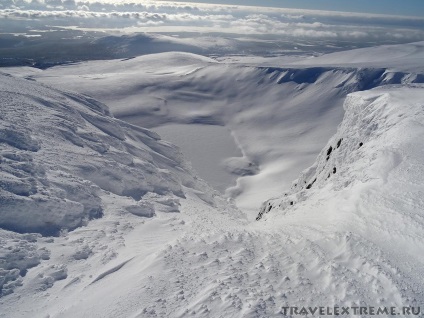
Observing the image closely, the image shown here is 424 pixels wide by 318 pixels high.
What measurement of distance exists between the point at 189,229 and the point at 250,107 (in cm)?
4208

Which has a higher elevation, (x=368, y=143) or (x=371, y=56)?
(x=371, y=56)

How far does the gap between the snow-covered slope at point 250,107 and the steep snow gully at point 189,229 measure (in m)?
8.46

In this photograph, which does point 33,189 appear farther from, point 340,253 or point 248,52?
point 248,52

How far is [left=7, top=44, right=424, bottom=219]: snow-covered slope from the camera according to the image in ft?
114

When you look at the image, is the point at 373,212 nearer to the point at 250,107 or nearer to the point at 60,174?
the point at 60,174

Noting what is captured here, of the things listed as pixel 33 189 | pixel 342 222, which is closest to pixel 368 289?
pixel 342 222

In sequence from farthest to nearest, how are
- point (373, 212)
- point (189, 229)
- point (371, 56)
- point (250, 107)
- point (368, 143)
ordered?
point (371, 56) < point (250, 107) < point (368, 143) < point (189, 229) < point (373, 212)

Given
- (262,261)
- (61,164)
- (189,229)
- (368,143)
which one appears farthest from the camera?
(61,164)

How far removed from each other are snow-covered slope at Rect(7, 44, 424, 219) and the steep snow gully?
8.46 meters

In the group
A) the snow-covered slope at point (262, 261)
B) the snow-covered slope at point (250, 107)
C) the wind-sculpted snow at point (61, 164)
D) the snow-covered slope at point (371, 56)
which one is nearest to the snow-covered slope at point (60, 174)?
the wind-sculpted snow at point (61, 164)

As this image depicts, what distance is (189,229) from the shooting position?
47.7 feet

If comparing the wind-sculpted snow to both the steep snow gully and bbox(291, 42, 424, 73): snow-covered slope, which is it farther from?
bbox(291, 42, 424, 73): snow-covered slope

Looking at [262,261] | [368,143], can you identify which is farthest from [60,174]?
[368,143]

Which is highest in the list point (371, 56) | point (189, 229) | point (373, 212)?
point (371, 56)
